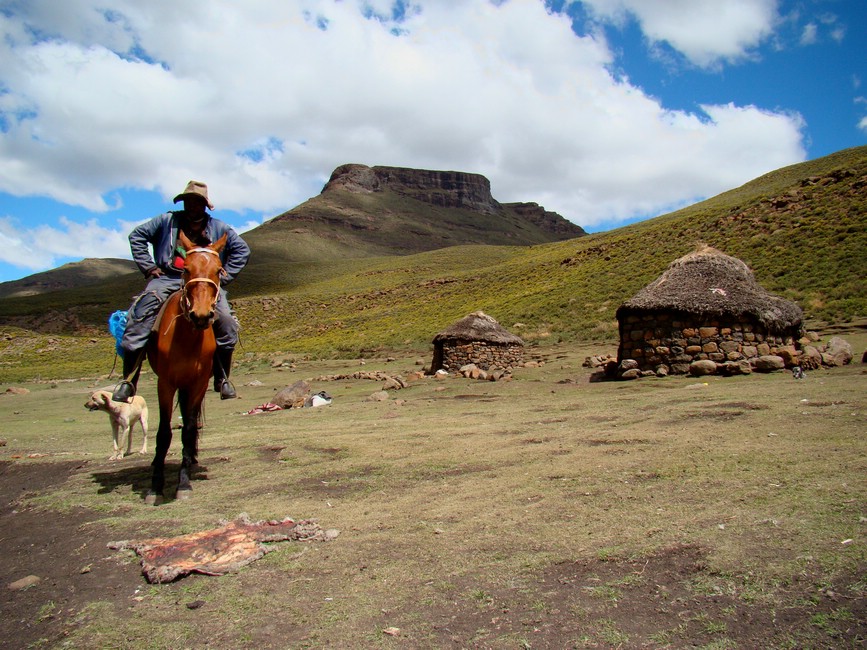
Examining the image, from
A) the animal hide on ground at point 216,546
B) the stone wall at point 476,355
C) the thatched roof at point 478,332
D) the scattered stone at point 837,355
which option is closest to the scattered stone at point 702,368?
the scattered stone at point 837,355

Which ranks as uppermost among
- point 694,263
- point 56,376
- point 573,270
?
point 573,270

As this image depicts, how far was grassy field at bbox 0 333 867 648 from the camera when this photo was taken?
2816mm

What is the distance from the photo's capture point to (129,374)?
623cm

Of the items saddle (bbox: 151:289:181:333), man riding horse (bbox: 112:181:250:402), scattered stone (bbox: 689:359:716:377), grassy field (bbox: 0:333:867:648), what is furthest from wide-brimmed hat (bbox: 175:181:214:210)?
scattered stone (bbox: 689:359:716:377)

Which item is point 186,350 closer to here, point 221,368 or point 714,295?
point 221,368

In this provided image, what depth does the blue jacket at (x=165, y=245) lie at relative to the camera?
21.3 ft

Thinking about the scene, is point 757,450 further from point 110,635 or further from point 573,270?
point 573,270

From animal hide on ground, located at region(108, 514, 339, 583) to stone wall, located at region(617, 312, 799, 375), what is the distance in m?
13.2

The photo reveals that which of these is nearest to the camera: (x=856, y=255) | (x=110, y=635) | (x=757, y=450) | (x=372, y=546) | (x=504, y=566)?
(x=110, y=635)

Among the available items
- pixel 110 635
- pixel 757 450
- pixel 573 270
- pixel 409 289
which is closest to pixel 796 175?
pixel 573 270

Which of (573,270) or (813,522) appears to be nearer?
(813,522)

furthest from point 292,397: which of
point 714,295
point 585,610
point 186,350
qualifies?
point 585,610

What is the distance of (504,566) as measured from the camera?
347cm

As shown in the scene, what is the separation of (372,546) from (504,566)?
0.99 meters
